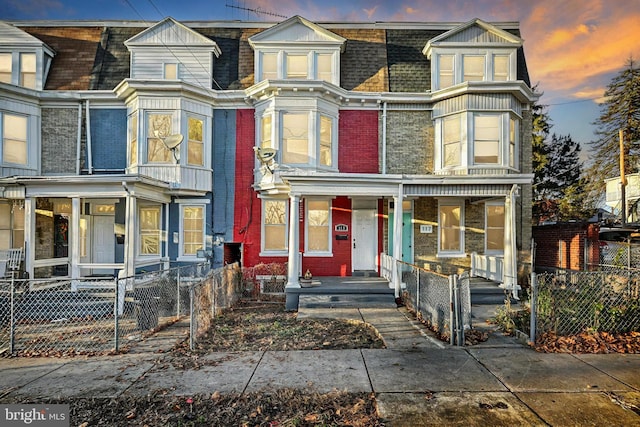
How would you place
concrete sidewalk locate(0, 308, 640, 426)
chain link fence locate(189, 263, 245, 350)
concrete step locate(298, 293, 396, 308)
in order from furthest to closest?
concrete step locate(298, 293, 396, 308), chain link fence locate(189, 263, 245, 350), concrete sidewalk locate(0, 308, 640, 426)

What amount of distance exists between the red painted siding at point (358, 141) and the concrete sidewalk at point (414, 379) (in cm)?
729

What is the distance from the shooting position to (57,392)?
461cm

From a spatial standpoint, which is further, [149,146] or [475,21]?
[475,21]

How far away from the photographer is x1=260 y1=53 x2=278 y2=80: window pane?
12.7m

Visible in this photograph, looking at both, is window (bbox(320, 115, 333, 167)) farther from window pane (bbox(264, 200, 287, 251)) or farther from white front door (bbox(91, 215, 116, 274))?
white front door (bbox(91, 215, 116, 274))

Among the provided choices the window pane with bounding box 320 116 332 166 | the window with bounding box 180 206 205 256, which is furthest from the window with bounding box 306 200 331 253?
the window with bounding box 180 206 205 256

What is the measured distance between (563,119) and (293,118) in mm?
24448

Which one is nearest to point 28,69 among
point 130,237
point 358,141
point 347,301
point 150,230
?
point 150,230

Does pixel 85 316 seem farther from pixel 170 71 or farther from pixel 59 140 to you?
pixel 170 71

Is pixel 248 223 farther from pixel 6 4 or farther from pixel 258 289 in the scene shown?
pixel 6 4

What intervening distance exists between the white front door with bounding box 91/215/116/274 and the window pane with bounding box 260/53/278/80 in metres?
7.55

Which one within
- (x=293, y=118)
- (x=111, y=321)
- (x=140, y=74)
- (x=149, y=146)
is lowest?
(x=111, y=321)

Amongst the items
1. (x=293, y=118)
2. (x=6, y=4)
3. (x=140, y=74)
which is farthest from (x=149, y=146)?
(x=6, y=4)

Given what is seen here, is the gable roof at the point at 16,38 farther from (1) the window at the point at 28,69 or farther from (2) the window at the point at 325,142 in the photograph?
(2) the window at the point at 325,142
